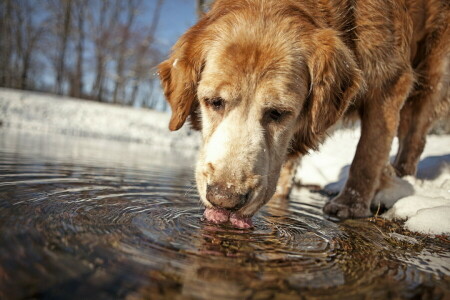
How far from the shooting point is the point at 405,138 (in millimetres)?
4652

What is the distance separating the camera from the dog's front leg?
3.57 m

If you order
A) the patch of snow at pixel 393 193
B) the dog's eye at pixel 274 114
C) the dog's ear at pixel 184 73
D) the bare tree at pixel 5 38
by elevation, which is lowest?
the patch of snow at pixel 393 193

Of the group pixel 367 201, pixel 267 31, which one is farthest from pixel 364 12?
pixel 367 201

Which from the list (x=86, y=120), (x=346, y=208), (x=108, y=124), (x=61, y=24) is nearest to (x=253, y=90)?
(x=346, y=208)

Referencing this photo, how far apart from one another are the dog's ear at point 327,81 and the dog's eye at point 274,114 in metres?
0.42

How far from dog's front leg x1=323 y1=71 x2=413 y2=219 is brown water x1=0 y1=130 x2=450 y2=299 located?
96 centimetres

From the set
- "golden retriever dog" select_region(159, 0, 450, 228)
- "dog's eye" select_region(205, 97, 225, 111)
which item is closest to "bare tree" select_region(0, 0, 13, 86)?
"golden retriever dog" select_region(159, 0, 450, 228)

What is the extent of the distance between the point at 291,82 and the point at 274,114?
30 cm

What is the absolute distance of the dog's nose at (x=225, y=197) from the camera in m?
2.07

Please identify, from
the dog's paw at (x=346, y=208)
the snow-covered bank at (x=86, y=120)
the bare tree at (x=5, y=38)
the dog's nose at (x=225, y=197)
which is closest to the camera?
the dog's nose at (x=225, y=197)

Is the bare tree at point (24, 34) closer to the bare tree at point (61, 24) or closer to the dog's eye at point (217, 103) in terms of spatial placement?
the bare tree at point (61, 24)

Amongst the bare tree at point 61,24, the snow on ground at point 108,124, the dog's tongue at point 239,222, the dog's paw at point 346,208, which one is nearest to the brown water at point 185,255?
the dog's tongue at point 239,222

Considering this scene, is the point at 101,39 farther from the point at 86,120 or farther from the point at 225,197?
the point at 225,197

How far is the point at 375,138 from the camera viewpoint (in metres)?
3.58
